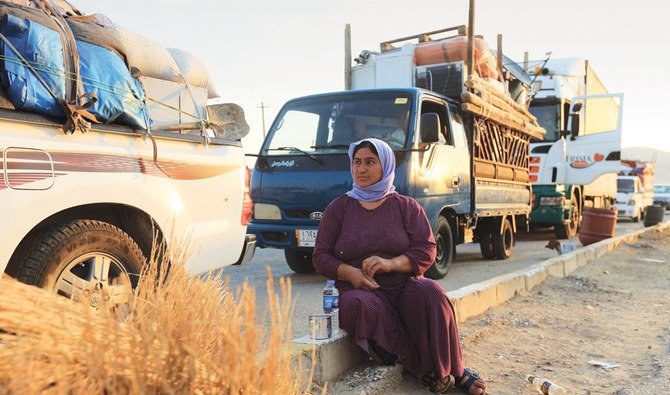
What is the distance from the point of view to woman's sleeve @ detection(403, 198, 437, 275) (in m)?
3.45

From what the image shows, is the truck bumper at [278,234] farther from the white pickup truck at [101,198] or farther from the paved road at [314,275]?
the white pickup truck at [101,198]

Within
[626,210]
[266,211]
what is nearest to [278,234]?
[266,211]

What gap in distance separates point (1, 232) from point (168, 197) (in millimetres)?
1057

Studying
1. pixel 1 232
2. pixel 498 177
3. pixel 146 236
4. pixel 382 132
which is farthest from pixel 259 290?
pixel 498 177

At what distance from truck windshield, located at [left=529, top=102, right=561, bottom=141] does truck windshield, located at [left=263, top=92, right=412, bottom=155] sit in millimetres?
7373

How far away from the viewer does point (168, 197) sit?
3605mm

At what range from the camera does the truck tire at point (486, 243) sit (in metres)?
9.80

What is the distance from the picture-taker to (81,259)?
3113mm

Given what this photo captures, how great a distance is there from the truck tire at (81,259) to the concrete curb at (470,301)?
1.00 m

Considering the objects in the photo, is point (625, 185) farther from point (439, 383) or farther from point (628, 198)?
point (439, 383)

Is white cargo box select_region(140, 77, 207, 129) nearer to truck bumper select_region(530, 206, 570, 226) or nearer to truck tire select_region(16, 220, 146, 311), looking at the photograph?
truck tire select_region(16, 220, 146, 311)

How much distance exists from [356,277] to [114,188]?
1409 millimetres

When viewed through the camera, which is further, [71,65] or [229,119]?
[229,119]

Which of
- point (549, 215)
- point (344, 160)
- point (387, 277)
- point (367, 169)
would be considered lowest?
point (549, 215)
